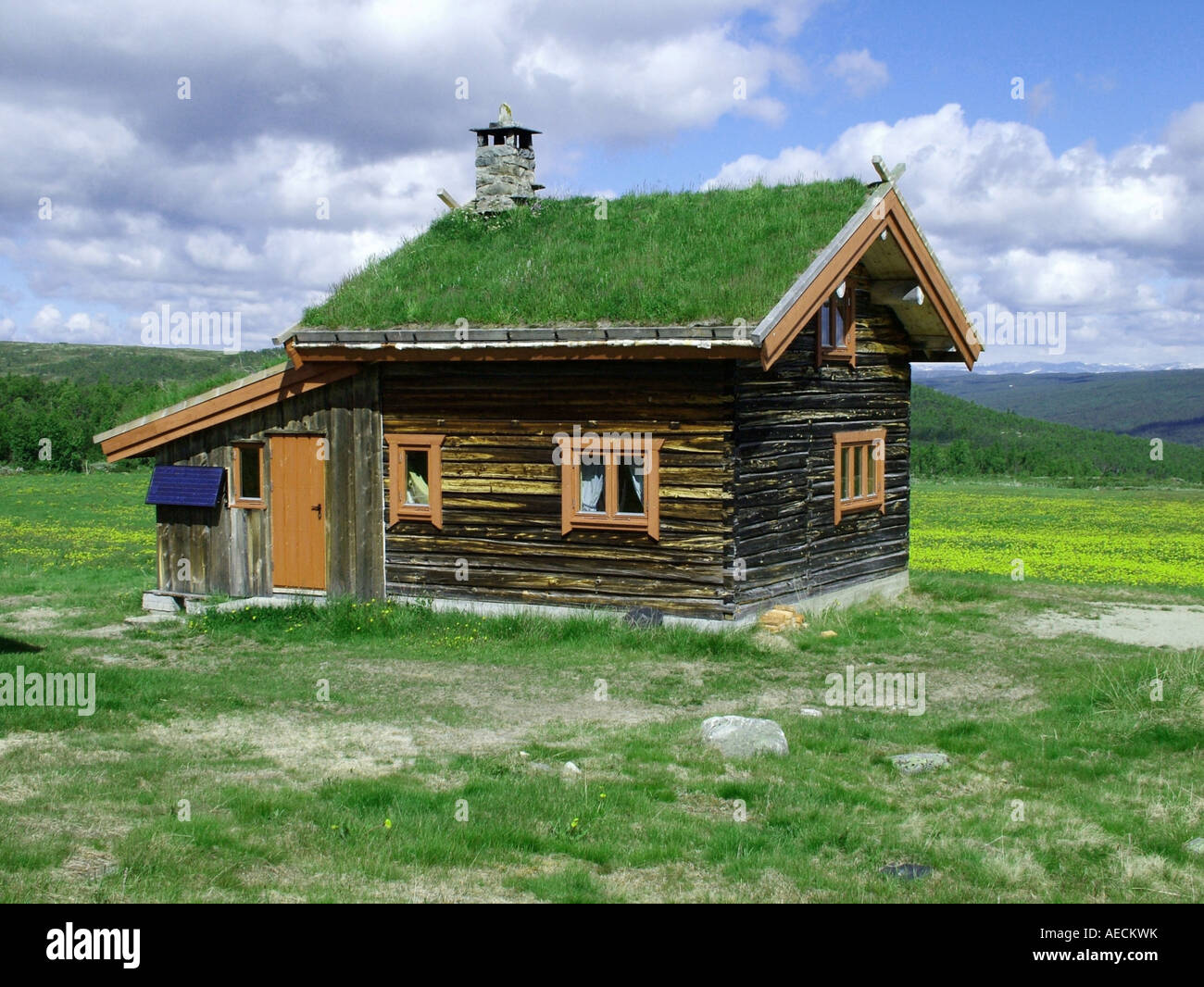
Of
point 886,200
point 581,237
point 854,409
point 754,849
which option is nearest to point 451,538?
point 581,237

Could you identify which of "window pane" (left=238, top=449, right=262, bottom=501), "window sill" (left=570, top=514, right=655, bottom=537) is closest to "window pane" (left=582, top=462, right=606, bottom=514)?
"window sill" (left=570, top=514, right=655, bottom=537)

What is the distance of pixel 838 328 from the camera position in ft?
59.0

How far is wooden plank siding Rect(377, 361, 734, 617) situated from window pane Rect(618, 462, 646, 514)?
369 mm

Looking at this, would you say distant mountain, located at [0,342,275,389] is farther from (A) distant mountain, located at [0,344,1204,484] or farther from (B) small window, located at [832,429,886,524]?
(B) small window, located at [832,429,886,524]

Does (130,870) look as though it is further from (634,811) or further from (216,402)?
(216,402)

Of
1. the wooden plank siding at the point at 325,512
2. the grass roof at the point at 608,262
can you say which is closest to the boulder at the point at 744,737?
the grass roof at the point at 608,262

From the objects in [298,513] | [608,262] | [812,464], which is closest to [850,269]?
[812,464]

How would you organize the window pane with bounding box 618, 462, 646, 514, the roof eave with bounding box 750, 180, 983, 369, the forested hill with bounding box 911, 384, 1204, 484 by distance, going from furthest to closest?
the forested hill with bounding box 911, 384, 1204, 484
the window pane with bounding box 618, 462, 646, 514
the roof eave with bounding box 750, 180, 983, 369

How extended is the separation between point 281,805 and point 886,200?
1274 cm

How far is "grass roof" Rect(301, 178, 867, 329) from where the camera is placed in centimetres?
1503

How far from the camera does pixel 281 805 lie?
25.5 feet

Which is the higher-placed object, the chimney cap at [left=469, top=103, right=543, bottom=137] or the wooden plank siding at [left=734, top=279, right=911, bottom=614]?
the chimney cap at [left=469, top=103, right=543, bottom=137]

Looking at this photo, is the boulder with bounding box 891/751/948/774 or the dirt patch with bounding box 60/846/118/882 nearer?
the dirt patch with bounding box 60/846/118/882

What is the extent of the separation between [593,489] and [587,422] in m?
0.94
